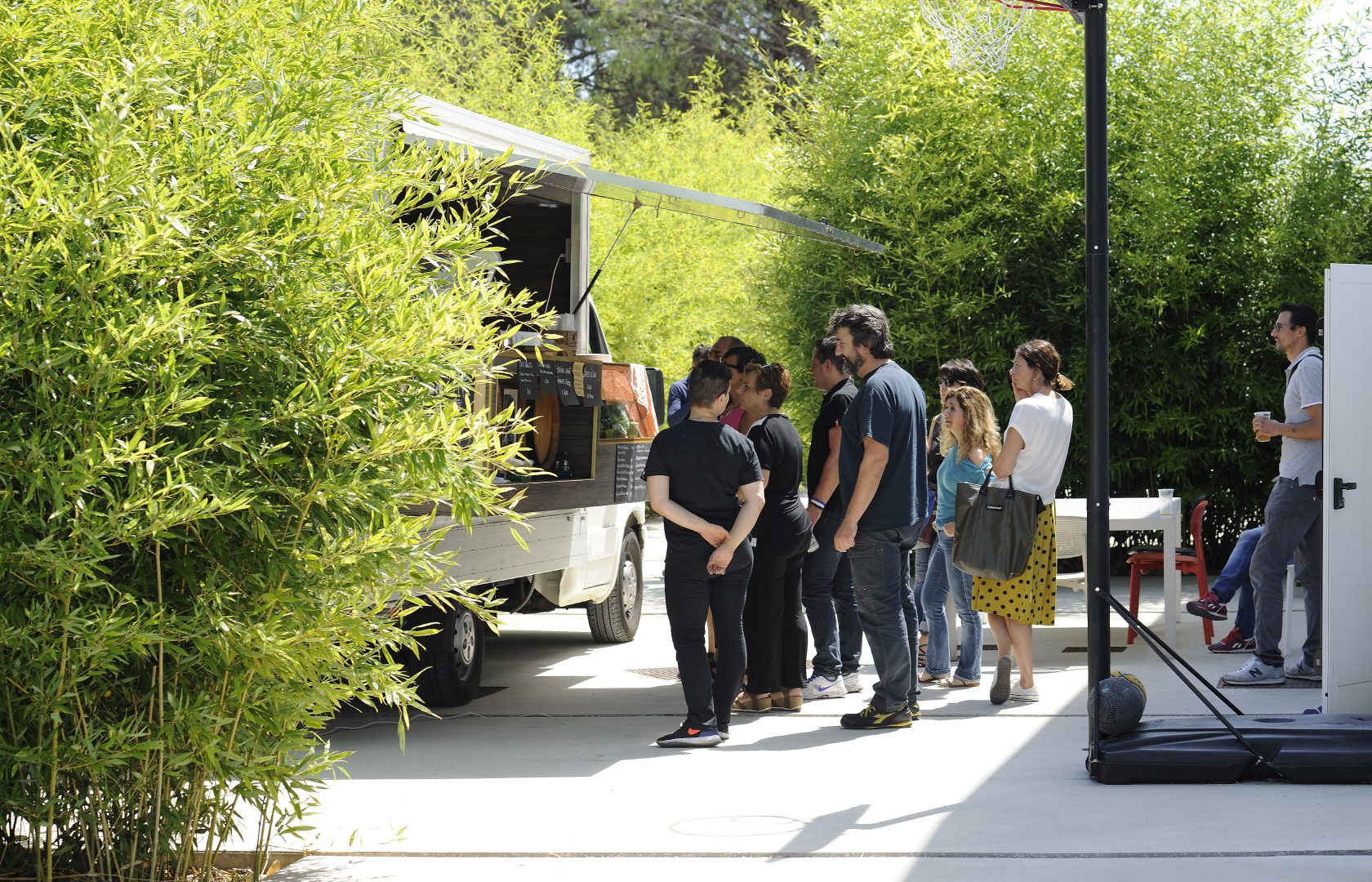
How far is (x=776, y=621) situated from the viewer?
699 cm

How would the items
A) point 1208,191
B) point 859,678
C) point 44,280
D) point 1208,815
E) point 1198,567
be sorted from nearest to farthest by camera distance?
1. point 44,280
2. point 1208,815
3. point 859,678
4. point 1198,567
5. point 1208,191

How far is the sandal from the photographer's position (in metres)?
7.10

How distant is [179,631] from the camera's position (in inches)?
147

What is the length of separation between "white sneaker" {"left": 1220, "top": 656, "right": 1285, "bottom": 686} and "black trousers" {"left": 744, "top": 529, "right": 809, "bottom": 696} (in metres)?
2.12

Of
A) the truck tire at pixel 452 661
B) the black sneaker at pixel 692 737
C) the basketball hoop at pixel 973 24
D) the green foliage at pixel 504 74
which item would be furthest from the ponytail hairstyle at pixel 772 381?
the green foliage at pixel 504 74

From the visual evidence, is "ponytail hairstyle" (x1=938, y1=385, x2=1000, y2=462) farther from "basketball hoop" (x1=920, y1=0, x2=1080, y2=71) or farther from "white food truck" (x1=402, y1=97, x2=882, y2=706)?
"basketball hoop" (x1=920, y1=0, x2=1080, y2=71)

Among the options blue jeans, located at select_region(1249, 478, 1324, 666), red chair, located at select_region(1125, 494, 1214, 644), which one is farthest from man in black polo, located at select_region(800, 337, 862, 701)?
red chair, located at select_region(1125, 494, 1214, 644)

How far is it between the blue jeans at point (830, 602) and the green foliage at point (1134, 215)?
5.04m

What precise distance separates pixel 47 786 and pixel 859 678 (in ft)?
15.1

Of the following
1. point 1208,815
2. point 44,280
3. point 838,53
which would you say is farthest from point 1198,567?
point 44,280

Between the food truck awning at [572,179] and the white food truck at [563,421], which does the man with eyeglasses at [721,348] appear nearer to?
the white food truck at [563,421]

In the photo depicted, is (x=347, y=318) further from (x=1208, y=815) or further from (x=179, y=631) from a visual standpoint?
(x=1208, y=815)

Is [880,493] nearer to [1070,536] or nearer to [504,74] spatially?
[1070,536]

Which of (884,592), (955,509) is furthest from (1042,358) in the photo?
(884,592)
